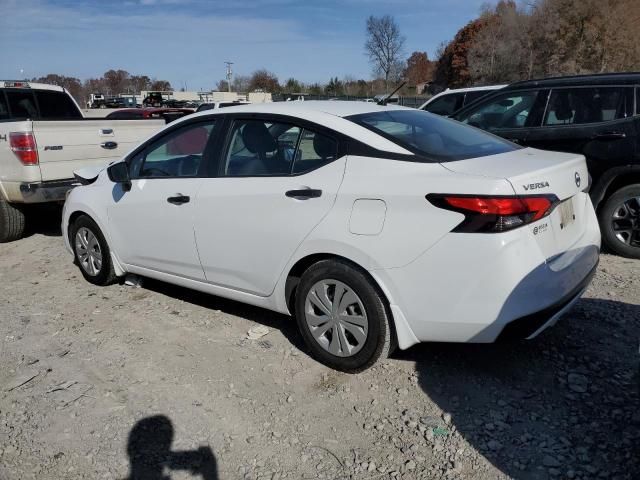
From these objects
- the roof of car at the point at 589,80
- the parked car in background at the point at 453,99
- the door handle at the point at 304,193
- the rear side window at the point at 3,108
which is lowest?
the door handle at the point at 304,193

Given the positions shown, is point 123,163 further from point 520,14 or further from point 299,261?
A: point 520,14

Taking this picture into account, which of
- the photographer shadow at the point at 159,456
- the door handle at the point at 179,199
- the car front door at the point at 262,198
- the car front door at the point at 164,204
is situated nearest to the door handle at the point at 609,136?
the car front door at the point at 262,198

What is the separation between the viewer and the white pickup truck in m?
6.33

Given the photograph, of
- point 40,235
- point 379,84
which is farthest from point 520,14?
point 40,235

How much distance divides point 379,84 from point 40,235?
222ft

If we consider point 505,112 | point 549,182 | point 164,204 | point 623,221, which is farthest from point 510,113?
point 164,204

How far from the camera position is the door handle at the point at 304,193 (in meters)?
3.35

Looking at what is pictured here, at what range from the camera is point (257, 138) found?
3.87 meters

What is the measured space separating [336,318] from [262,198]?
0.91 meters

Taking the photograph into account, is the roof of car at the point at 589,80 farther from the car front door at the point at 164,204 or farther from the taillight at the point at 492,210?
the car front door at the point at 164,204

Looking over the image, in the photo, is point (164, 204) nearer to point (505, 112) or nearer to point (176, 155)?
point (176, 155)

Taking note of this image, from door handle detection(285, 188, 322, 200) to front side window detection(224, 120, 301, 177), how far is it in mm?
184

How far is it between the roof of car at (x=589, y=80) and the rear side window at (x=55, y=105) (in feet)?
24.1

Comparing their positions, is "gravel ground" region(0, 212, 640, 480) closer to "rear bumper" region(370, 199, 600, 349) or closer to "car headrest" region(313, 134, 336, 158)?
"rear bumper" region(370, 199, 600, 349)
